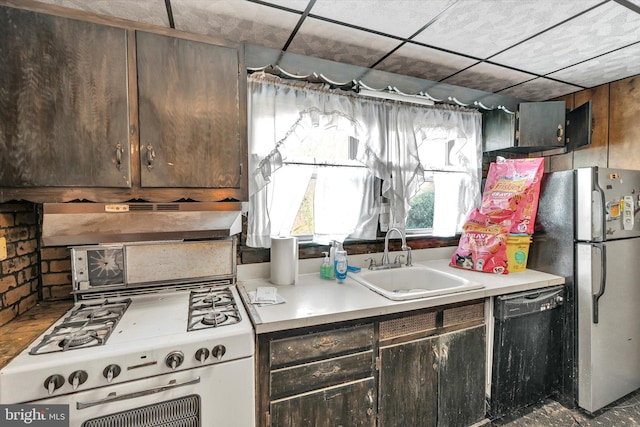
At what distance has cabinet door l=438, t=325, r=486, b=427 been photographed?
5.55 ft

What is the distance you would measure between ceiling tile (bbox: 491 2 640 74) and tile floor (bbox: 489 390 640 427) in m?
2.33

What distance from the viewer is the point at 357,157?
2.13 metres

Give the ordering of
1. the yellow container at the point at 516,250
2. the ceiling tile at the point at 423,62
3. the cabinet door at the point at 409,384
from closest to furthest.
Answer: the cabinet door at the point at 409,384 < the ceiling tile at the point at 423,62 < the yellow container at the point at 516,250

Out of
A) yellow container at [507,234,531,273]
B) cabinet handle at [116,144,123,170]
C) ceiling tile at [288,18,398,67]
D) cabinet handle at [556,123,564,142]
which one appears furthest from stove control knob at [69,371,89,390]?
cabinet handle at [556,123,564,142]

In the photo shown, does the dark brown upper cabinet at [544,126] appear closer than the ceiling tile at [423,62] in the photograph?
No

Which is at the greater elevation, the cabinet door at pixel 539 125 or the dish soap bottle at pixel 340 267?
the cabinet door at pixel 539 125

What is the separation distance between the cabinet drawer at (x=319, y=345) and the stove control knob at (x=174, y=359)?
0.38 m

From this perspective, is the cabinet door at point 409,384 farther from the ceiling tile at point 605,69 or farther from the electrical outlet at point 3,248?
the ceiling tile at point 605,69

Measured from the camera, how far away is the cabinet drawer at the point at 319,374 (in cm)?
132

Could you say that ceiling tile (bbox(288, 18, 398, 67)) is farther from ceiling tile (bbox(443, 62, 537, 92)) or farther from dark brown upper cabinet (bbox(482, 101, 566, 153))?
dark brown upper cabinet (bbox(482, 101, 566, 153))

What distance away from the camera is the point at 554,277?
203 cm

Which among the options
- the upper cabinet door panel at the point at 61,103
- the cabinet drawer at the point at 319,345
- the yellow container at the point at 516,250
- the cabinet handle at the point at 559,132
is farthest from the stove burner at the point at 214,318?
the cabinet handle at the point at 559,132

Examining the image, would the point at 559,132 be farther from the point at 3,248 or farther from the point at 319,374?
the point at 3,248

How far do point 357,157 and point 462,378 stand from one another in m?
1.55
